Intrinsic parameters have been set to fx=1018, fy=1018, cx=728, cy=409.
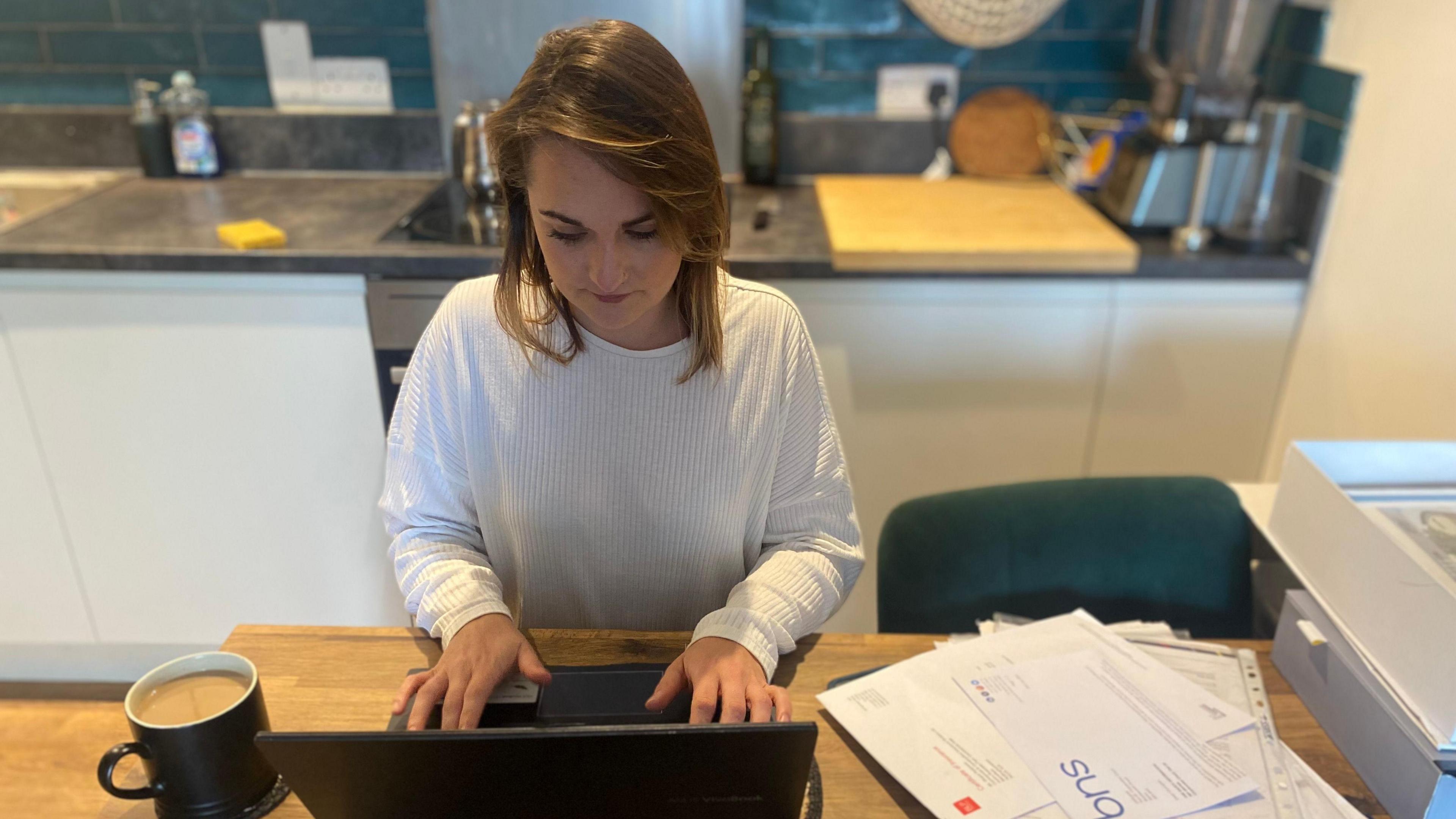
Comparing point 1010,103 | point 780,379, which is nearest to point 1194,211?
point 1010,103

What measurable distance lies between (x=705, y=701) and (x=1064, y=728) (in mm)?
313

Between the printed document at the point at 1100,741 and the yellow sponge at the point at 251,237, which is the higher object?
the yellow sponge at the point at 251,237

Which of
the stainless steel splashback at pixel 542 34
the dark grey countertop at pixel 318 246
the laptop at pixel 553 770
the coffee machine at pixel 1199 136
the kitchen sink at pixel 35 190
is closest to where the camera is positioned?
the laptop at pixel 553 770

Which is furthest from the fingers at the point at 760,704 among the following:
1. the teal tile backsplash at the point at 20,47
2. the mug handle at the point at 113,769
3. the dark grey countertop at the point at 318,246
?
the teal tile backsplash at the point at 20,47

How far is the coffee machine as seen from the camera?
1.82m

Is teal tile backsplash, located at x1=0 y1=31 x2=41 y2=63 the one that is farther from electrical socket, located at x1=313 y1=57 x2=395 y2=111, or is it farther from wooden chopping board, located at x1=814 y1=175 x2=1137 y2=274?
wooden chopping board, located at x1=814 y1=175 x2=1137 y2=274

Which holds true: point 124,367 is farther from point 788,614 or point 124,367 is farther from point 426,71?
point 788,614

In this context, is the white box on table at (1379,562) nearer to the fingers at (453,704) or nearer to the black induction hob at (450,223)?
the fingers at (453,704)

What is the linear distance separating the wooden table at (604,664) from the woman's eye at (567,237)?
1.20 ft

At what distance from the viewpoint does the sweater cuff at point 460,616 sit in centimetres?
91

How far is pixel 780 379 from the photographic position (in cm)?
103

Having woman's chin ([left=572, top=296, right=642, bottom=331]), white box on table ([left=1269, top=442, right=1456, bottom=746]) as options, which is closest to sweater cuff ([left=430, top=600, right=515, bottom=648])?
woman's chin ([left=572, top=296, right=642, bottom=331])

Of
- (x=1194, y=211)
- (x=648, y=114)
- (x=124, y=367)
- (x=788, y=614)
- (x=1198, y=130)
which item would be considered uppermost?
(x=648, y=114)

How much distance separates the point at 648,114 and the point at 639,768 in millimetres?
484
